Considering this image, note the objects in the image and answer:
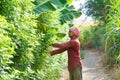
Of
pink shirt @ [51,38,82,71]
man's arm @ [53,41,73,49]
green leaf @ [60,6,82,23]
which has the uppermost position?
green leaf @ [60,6,82,23]

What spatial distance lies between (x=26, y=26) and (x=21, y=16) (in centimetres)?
21

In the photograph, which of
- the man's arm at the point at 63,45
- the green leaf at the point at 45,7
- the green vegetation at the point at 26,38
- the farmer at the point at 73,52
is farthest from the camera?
the farmer at the point at 73,52

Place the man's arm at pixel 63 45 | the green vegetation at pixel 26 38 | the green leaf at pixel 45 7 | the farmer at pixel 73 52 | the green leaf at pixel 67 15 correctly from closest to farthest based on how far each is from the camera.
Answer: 1. the green vegetation at pixel 26 38
2. the green leaf at pixel 45 7
3. the man's arm at pixel 63 45
4. the farmer at pixel 73 52
5. the green leaf at pixel 67 15

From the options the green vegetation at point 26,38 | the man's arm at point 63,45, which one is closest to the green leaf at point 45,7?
the green vegetation at point 26,38

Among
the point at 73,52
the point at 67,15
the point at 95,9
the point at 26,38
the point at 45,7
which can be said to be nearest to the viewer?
the point at 26,38

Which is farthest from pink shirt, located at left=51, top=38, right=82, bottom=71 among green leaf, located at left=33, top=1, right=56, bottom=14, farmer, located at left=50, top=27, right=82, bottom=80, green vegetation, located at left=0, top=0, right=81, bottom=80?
green leaf, located at left=33, top=1, right=56, bottom=14

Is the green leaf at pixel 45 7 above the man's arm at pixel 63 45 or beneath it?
above

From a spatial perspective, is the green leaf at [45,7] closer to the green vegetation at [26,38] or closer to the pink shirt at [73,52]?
the green vegetation at [26,38]

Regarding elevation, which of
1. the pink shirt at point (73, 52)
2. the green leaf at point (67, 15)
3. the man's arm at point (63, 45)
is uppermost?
the green leaf at point (67, 15)

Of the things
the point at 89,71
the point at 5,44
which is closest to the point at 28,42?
the point at 5,44

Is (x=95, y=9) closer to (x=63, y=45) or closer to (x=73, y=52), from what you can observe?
(x=73, y=52)

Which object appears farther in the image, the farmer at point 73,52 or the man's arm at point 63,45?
the farmer at point 73,52

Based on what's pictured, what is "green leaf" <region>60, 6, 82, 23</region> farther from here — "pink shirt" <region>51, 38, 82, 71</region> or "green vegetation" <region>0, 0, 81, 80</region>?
"pink shirt" <region>51, 38, 82, 71</region>

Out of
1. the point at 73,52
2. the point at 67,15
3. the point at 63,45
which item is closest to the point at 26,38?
the point at 63,45
